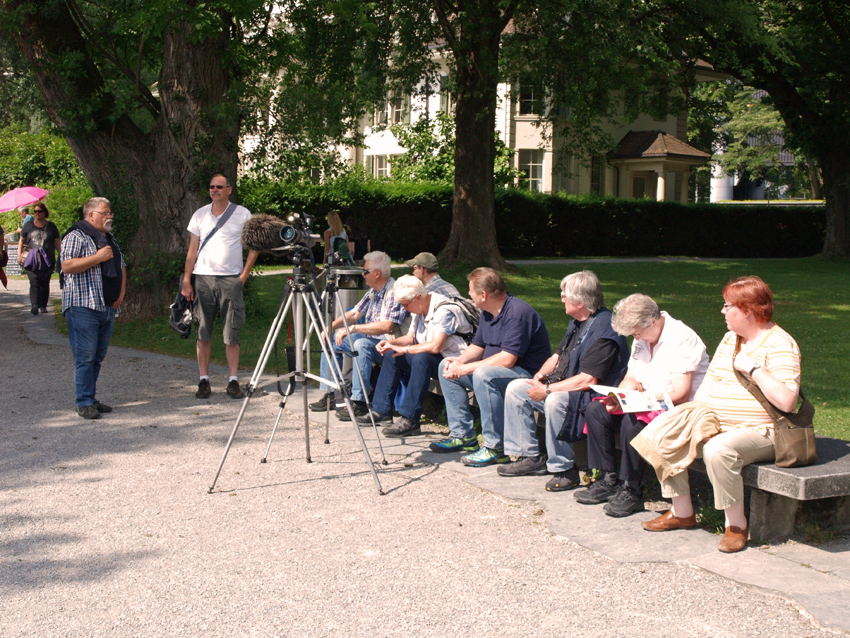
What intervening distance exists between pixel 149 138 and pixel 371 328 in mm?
6673

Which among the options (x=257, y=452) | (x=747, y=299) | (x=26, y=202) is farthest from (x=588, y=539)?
(x=26, y=202)

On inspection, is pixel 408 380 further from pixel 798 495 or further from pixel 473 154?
pixel 473 154

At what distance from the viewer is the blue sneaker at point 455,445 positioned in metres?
6.31

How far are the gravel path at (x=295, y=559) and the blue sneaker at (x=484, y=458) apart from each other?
Answer: 0.19 m

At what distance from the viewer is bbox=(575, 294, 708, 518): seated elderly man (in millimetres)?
4906

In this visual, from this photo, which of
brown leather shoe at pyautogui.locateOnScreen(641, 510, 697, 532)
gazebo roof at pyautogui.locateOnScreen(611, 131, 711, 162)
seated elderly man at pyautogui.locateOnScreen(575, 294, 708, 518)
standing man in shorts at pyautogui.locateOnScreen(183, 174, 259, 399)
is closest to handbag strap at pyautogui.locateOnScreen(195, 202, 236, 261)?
standing man in shorts at pyautogui.locateOnScreen(183, 174, 259, 399)

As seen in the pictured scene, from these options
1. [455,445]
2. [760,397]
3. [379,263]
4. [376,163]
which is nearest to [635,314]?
A: [760,397]

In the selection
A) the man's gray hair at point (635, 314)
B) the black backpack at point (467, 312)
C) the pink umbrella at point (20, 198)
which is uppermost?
the pink umbrella at point (20, 198)

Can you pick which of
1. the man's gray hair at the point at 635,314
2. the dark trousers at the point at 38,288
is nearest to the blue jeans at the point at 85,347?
the man's gray hair at the point at 635,314

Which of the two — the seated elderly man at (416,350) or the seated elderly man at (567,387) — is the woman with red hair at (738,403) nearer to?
the seated elderly man at (567,387)

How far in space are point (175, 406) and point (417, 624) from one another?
4830 mm

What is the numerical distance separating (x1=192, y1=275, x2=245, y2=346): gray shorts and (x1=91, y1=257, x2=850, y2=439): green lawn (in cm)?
136

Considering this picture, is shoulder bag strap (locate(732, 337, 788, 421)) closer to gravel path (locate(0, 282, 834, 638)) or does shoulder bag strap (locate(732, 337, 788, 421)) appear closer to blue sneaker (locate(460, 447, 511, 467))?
gravel path (locate(0, 282, 834, 638))

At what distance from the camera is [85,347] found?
7434mm
